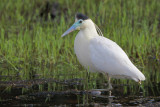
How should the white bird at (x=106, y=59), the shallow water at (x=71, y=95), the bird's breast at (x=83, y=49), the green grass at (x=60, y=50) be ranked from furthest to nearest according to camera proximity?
the green grass at (x=60, y=50)
the bird's breast at (x=83, y=49)
the white bird at (x=106, y=59)
the shallow water at (x=71, y=95)

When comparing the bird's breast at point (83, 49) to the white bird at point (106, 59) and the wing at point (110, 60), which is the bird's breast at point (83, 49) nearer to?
the white bird at point (106, 59)

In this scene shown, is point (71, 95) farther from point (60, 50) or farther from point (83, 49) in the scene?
point (60, 50)

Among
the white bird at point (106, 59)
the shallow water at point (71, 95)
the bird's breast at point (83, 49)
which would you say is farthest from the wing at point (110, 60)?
the shallow water at point (71, 95)

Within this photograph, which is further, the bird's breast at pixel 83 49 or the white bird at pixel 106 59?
the bird's breast at pixel 83 49

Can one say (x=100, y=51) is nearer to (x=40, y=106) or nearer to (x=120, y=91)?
(x=120, y=91)

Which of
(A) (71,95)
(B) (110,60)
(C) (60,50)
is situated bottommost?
(A) (71,95)

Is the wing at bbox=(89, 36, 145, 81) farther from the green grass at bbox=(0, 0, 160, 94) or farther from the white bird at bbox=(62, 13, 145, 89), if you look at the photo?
the green grass at bbox=(0, 0, 160, 94)

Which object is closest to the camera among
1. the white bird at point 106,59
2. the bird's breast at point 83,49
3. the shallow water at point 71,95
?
the shallow water at point 71,95

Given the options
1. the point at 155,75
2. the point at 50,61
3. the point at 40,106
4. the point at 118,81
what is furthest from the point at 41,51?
the point at 40,106

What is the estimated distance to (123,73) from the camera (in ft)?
18.2

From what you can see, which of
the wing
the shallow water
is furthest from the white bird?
the shallow water

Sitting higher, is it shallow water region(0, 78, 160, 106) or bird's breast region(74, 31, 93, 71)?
bird's breast region(74, 31, 93, 71)

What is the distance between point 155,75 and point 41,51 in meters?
2.43

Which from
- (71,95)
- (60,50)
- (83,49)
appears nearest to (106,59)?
(83,49)
